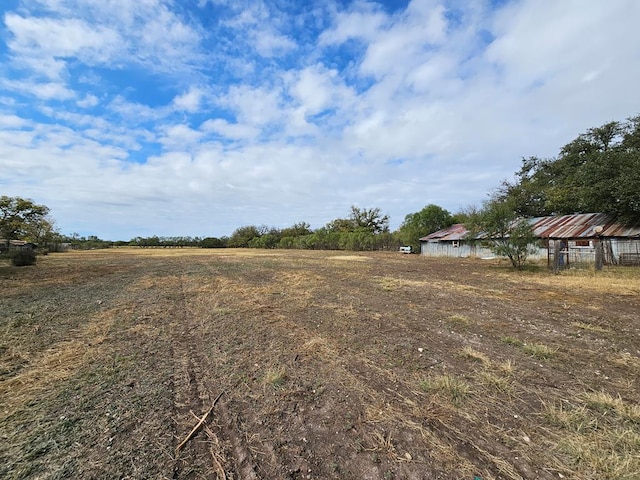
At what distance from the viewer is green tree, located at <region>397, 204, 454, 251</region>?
38.0 m

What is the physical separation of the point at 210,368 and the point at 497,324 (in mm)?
5640

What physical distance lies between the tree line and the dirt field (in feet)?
34.4

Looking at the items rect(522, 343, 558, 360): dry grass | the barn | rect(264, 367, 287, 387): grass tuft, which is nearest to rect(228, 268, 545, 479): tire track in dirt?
rect(264, 367, 287, 387): grass tuft

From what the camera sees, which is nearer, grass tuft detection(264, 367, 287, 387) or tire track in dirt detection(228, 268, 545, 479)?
tire track in dirt detection(228, 268, 545, 479)

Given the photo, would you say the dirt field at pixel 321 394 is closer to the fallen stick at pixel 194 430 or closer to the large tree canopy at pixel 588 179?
the fallen stick at pixel 194 430

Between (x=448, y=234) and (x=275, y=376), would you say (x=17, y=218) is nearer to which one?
(x=275, y=376)

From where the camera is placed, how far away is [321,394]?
323 centimetres

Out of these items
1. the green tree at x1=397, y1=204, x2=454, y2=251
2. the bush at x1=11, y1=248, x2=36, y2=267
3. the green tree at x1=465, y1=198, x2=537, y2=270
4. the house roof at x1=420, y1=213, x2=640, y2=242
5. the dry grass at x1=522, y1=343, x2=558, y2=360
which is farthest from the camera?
the green tree at x1=397, y1=204, x2=454, y2=251

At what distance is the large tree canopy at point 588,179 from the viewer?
18.1m

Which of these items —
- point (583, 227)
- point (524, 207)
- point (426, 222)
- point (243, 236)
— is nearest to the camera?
point (583, 227)

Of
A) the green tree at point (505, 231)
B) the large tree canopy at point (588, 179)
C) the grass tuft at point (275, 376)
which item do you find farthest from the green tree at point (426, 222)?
the grass tuft at point (275, 376)

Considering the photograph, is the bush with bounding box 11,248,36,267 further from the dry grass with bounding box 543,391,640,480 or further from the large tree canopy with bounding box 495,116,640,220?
the large tree canopy with bounding box 495,116,640,220

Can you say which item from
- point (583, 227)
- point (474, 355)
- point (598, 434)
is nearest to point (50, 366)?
point (474, 355)

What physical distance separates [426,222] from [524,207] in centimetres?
1092
